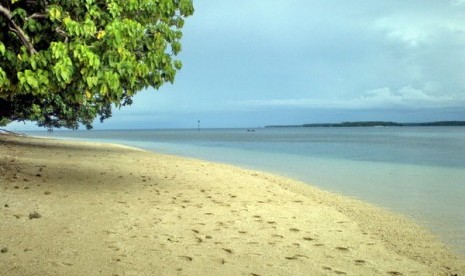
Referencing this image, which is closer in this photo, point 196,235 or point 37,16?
point 196,235

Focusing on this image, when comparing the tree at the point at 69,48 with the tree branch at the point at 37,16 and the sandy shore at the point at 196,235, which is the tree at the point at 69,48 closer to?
the tree branch at the point at 37,16

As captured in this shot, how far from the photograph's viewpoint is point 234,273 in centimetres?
518

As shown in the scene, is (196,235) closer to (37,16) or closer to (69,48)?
(69,48)

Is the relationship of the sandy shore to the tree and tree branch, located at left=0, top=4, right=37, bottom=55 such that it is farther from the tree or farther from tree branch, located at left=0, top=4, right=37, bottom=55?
tree branch, located at left=0, top=4, right=37, bottom=55

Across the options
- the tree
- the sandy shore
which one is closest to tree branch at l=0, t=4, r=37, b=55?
the tree

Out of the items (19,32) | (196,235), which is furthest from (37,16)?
(196,235)

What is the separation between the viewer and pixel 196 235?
6863 millimetres

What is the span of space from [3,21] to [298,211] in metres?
7.10

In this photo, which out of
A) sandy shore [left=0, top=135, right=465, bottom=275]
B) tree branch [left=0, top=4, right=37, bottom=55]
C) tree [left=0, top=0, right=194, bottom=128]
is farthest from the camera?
tree branch [left=0, top=4, right=37, bottom=55]

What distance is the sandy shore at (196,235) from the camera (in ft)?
17.6

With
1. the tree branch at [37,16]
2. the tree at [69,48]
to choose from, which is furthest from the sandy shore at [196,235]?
the tree branch at [37,16]

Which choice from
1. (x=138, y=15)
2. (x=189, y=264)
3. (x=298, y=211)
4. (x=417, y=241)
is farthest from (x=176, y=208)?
(x=417, y=241)

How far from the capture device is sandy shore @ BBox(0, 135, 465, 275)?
211 inches

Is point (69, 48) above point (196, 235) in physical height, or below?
above
